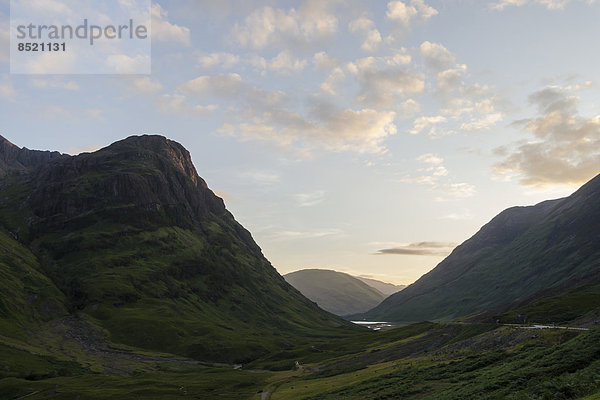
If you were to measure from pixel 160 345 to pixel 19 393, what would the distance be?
292ft

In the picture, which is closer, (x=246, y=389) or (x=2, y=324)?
(x=246, y=389)

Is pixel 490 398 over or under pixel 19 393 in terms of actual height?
over

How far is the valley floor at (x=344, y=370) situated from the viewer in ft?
134

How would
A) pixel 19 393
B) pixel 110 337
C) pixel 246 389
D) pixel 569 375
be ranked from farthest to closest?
pixel 110 337 → pixel 246 389 → pixel 19 393 → pixel 569 375

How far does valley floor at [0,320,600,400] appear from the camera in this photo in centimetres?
4072

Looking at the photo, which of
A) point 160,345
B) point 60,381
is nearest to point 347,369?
point 60,381

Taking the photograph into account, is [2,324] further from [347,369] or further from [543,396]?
[543,396]

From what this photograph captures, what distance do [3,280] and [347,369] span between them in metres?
187

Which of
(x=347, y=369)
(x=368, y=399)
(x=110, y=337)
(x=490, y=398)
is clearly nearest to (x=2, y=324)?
(x=110, y=337)

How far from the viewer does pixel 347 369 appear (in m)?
107

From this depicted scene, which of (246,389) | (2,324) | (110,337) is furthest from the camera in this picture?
(110,337)

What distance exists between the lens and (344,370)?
106625mm

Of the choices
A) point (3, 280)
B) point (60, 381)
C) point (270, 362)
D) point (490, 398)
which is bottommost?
point (270, 362)

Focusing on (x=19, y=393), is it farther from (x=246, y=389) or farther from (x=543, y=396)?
(x=543, y=396)
